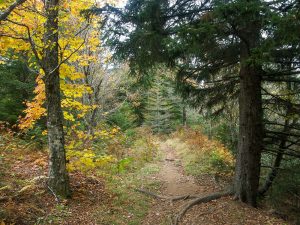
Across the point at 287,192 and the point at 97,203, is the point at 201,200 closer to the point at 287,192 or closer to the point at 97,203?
the point at 97,203

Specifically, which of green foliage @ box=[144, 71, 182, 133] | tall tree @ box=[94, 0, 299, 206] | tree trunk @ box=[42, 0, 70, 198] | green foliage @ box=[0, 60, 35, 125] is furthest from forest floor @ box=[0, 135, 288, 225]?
Result: green foliage @ box=[144, 71, 182, 133]

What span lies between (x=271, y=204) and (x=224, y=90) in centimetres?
466

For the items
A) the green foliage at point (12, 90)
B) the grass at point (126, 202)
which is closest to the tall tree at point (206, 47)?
the grass at point (126, 202)

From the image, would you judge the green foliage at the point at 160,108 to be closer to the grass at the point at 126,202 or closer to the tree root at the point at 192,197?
the grass at the point at 126,202

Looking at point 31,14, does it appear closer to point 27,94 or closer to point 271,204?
point 27,94

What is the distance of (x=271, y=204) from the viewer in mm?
10664

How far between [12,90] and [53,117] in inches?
325

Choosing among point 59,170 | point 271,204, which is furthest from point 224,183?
point 59,170

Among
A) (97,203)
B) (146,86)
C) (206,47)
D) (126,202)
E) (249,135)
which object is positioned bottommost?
(126,202)

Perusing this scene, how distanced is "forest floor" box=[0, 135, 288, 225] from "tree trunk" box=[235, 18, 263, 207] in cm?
54

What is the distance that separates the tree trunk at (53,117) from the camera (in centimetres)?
709

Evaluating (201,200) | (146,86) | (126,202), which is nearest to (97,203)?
(126,202)

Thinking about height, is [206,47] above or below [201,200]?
above

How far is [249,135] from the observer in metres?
8.08
